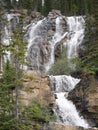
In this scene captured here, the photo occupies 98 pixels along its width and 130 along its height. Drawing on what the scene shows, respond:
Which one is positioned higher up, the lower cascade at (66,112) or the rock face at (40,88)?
the rock face at (40,88)

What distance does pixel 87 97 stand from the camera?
39.7 metres

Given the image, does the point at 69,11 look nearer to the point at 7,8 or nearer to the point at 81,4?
the point at 81,4

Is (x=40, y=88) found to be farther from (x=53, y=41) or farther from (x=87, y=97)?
(x=53, y=41)

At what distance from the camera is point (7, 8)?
10081cm

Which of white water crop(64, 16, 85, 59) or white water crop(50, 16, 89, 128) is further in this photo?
white water crop(64, 16, 85, 59)

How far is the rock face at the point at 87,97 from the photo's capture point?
39.0 m

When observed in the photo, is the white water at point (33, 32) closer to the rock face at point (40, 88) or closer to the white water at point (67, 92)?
the white water at point (67, 92)

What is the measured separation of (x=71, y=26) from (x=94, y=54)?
89.7 feet

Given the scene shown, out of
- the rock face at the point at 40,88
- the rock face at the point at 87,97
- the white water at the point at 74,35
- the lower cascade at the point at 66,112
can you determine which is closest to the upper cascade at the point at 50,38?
the white water at the point at 74,35

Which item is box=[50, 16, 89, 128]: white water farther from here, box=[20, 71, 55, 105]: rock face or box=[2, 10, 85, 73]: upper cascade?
box=[20, 71, 55, 105]: rock face

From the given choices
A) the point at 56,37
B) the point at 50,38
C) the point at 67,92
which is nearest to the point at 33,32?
the point at 50,38

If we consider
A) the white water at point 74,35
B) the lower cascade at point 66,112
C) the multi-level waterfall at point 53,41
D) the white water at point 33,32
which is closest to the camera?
the lower cascade at point 66,112

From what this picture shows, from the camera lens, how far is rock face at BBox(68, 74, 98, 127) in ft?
128

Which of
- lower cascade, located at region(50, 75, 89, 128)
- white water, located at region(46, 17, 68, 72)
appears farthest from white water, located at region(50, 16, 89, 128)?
white water, located at region(46, 17, 68, 72)
